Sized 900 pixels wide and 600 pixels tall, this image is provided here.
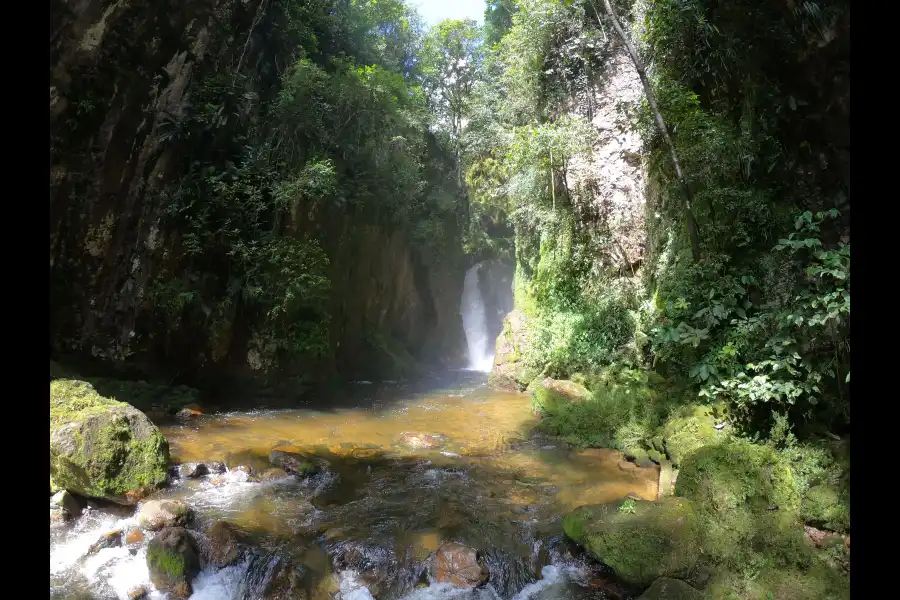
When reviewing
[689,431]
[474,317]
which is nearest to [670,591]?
[689,431]

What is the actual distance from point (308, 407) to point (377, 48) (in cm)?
1143

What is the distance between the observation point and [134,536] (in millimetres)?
4918

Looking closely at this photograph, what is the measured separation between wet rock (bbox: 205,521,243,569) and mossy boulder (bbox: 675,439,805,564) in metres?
4.26

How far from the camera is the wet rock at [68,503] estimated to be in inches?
203

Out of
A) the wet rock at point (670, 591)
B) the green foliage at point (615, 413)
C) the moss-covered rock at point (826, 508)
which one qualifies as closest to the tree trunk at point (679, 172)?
the green foliage at point (615, 413)

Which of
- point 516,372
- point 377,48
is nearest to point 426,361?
point 516,372

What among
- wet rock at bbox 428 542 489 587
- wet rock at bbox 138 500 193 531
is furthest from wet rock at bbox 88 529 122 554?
wet rock at bbox 428 542 489 587

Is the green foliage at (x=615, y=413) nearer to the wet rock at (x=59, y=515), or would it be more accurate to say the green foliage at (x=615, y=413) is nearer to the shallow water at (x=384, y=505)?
the shallow water at (x=384, y=505)

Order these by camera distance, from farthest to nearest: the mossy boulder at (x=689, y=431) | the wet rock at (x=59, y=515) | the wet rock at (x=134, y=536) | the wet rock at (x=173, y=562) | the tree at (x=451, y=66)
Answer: the tree at (x=451, y=66) → the mossy boulder at (x=689, y=431) → the wet rock at (x=59, y=515) → the wet rock at (x=134, y=536) → the wet rock at (x=173, y=562)

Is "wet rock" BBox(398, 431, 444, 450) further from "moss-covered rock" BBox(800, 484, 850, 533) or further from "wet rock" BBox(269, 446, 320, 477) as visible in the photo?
"moss-covered rock" BBox(800, 484, 850, 533)

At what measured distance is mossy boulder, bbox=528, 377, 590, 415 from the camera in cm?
943

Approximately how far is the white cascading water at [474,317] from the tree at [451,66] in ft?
29.7
